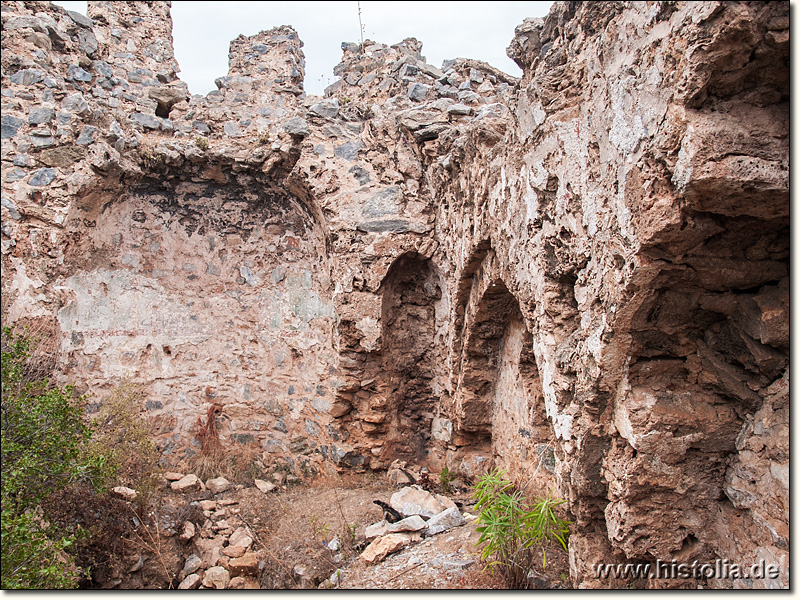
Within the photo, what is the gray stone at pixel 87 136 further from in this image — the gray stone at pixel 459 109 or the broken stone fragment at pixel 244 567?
the broken stone fragment at pixel 244 567

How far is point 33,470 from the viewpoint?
2785 millimetres

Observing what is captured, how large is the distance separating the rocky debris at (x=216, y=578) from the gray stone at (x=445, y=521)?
1.38 meters

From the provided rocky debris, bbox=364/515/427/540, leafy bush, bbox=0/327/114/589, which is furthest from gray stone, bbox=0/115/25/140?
rocky debris, bbox=364/515/427/540

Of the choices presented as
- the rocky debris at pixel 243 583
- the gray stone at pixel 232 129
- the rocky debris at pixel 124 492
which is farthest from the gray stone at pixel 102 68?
the rocky debris at pixel 243 583

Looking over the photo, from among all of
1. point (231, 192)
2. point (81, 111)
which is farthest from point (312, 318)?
point (81, 111)

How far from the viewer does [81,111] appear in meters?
4.84

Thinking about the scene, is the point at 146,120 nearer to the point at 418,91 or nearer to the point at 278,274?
the point at 278,274

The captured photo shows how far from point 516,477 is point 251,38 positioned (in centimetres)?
498

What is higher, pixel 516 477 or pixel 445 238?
pixel 445 238

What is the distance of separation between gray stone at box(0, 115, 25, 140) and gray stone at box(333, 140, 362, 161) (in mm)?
2695

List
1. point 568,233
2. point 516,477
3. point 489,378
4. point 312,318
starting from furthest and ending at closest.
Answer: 1. point 312,318
2. point 489,378
3. point 516,477
4. point 568,233

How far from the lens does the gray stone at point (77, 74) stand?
5043 mm

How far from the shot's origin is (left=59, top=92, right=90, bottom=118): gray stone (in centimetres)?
483

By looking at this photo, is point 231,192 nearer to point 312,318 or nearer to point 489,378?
point 312,318
